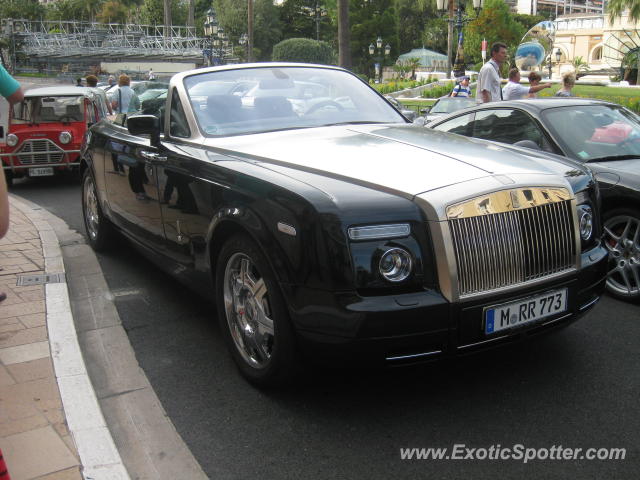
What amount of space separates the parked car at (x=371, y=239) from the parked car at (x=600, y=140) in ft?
4.24

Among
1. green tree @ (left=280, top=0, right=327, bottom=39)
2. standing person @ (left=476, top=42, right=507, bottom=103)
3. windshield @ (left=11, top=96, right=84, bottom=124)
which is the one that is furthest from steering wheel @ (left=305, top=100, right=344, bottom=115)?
green tree @ (left=280, top=0, right=327, bottom=39)

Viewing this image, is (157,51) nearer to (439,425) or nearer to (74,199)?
(74,199)

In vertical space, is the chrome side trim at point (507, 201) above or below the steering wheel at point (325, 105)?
below

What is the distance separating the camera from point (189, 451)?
3.24 m

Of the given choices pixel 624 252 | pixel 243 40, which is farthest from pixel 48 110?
pixel 243 40

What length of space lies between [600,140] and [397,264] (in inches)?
136

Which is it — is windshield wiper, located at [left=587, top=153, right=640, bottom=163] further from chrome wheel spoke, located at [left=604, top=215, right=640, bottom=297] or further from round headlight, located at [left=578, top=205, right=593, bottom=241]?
round headlight, located at [left=578, top=205, right=593, bottom=241]

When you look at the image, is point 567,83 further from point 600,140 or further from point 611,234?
point 611,234

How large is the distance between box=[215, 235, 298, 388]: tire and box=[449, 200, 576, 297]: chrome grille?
0.90 m

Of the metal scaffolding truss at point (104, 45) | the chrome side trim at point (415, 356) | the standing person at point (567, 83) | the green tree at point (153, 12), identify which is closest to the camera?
the chrome side trim at point (415, 356)

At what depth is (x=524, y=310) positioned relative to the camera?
10.9 ft

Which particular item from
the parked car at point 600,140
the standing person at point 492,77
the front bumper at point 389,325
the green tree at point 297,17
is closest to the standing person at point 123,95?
the standing person at point 492,77

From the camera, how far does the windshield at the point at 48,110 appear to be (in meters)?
12.4

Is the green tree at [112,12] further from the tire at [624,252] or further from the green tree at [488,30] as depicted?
the tire at [624,252]
